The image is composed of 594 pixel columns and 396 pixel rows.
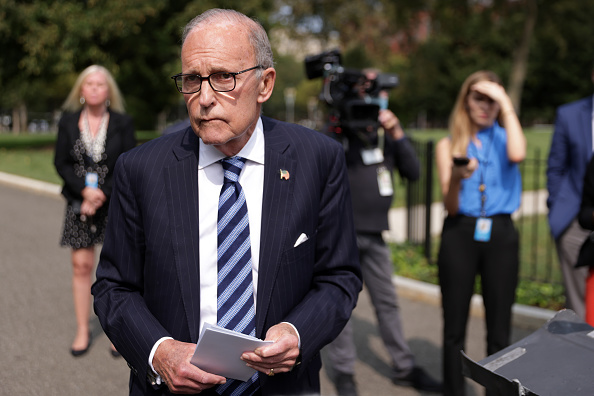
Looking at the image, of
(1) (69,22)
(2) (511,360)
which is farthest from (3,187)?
(2) (511,360)

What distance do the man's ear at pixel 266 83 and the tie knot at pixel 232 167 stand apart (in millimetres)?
201

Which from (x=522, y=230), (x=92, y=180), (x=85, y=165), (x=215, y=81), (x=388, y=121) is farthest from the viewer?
(x=522, y=230)

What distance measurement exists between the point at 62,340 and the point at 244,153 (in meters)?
3.77

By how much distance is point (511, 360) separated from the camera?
1765 mm

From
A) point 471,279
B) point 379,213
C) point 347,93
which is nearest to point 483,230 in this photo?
point 471,279

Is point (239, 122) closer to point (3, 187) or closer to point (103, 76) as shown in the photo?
point (103, 76)

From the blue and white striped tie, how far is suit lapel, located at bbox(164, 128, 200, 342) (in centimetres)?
7

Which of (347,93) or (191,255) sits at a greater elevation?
(347,93)

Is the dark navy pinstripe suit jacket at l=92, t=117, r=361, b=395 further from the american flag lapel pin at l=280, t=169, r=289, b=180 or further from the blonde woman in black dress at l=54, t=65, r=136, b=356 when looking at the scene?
the blonde woman in black dress at l=54, t=65, r=136, b=356

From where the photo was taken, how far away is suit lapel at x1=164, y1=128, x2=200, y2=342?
1910mm

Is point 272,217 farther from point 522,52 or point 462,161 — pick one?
point 522,52

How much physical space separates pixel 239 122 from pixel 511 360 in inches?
40.3

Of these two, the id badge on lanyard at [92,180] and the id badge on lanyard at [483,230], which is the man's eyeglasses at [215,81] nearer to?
the id badge on lanyard at [483,230]

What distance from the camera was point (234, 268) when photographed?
1.94m
